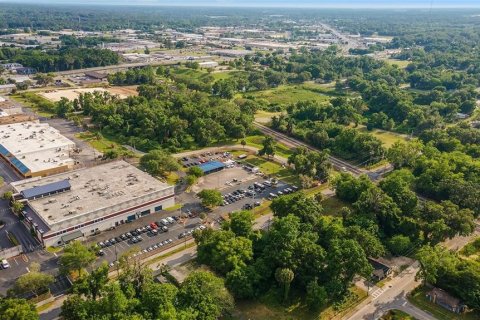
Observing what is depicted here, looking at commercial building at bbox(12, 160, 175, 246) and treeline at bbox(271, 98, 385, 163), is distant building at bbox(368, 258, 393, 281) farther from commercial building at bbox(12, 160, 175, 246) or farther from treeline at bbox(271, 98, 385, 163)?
treeline at bbox(271, 98, 385, 163)

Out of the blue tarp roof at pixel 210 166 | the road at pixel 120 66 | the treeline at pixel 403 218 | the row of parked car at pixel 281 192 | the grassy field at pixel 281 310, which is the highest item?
the treeline at pixel 403 218

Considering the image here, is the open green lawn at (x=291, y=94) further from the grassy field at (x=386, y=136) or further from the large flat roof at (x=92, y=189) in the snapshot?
the large flat roof at (x=92, y=189)

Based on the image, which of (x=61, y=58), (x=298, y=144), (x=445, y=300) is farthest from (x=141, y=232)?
(x=61, y=58)

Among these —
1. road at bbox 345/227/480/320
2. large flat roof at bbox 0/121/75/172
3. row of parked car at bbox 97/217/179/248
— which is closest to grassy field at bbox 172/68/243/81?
large flat roof at bbox 0/121/75/172

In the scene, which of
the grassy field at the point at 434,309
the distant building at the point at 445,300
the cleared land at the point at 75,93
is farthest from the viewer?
the cleared land at the point at 75,93

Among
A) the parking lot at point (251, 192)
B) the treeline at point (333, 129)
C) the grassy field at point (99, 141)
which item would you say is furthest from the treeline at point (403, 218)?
the grassy field at point (99, 141)

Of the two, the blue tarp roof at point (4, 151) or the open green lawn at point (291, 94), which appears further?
the open green lawn at point (291, 94)

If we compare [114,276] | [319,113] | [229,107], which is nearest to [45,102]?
[229,107]
